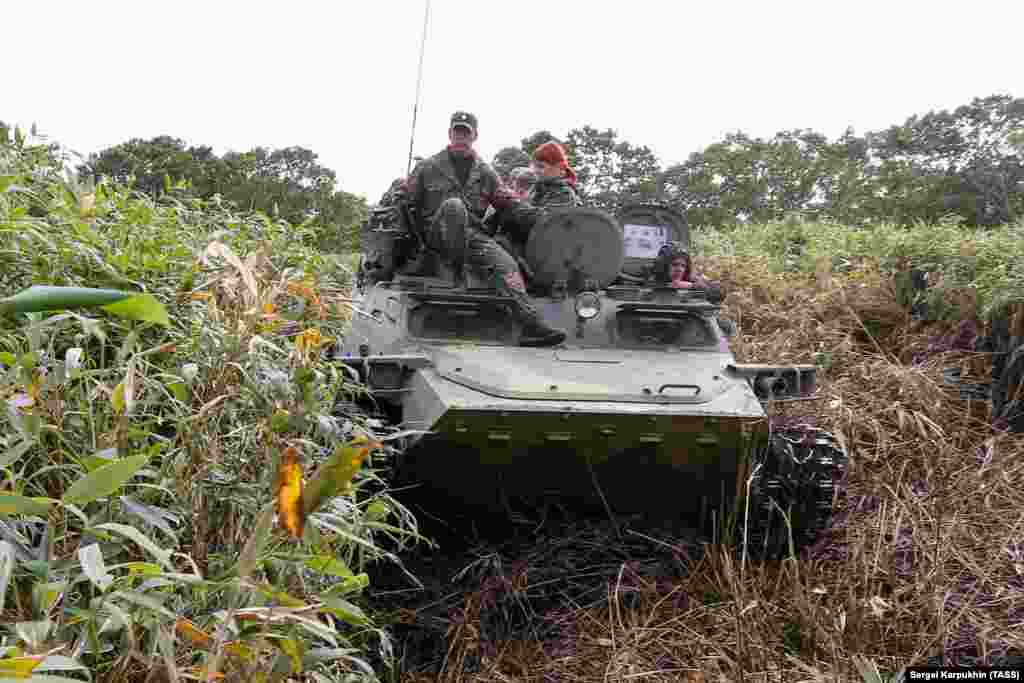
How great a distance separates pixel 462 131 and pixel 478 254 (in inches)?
34.4

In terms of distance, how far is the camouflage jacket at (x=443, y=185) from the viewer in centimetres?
571

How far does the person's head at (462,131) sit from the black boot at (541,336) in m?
1.30

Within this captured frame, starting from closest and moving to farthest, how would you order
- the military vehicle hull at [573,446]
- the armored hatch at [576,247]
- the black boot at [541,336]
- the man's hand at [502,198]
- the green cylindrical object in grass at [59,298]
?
the green cylindrical object in grass at [59,298], the military vehicle hull at [573,446], the black boot at [541,336], the armored hatch at [576,247], the man's hand at [502,198]

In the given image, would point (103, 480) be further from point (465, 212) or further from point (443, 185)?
point (443, 185)

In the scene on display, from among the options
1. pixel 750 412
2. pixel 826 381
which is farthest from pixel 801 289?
pixel 750 412

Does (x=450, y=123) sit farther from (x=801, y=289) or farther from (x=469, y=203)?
(x=801, y=289)

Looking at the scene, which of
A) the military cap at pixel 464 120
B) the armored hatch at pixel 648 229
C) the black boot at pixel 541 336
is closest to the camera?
the black boot at pixel 541 336

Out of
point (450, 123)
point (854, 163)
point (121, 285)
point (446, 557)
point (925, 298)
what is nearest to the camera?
point (121, 285)

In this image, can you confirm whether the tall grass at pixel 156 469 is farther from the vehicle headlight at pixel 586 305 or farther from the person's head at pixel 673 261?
the person's head at pixel 673 261

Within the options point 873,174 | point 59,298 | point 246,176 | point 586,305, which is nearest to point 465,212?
point 586,305

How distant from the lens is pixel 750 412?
→ 13.7 ft

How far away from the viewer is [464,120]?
5652 millimetres

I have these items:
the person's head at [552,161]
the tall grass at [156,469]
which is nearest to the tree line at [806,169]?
the person's head at [552,161]

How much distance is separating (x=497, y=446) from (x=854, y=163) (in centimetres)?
2507
